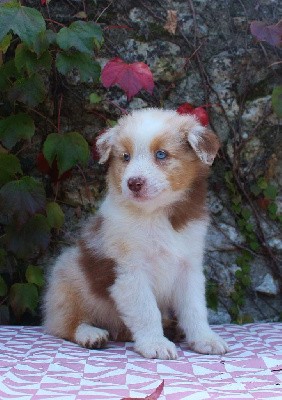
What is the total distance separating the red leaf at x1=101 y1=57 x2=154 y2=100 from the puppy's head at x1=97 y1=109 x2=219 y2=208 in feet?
1.37

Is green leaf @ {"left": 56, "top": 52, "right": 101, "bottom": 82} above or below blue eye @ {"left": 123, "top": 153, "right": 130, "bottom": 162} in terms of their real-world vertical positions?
above

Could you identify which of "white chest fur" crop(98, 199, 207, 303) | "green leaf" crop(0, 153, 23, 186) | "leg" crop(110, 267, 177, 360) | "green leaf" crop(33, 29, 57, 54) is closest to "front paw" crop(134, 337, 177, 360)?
"leg" crop(110, 267, 177, 360)

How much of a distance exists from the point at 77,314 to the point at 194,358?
684 mm

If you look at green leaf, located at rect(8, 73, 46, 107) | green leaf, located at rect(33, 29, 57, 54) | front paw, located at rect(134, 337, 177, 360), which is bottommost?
front paw, located at rect(134, 337, 177, 360)

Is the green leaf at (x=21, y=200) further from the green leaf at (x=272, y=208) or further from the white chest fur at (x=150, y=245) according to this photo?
the green leaf at (x=272, y=208)

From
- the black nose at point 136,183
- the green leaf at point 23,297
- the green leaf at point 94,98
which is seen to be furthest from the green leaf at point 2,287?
the black nose at point 136,183

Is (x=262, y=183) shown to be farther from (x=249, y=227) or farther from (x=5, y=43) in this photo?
(x=5, y=43)

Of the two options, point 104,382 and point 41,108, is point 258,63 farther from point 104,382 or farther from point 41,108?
point 104,382

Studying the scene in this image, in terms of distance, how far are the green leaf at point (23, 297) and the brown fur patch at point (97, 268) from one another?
62 cm

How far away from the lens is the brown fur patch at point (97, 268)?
3094 mm

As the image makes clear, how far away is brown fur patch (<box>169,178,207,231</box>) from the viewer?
3.14m

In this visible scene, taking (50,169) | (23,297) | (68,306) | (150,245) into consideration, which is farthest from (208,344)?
(50,169)

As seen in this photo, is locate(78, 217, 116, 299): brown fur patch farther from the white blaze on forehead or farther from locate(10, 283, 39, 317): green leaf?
locate(10, 283, 39, 317): green leaf

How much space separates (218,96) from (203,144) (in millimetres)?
1108
